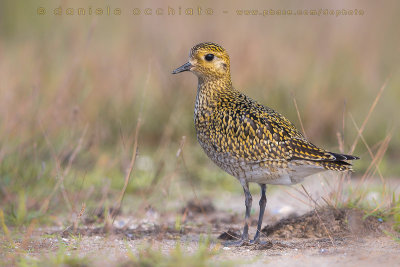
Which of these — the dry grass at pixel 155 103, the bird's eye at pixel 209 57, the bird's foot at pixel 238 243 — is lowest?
the bird's foot at pixel 238 243

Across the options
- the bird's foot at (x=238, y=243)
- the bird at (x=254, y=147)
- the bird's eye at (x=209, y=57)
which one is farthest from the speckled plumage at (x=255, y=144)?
the bird's foot at (x=238, y=243)

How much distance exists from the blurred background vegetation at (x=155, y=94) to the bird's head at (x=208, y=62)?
17.1 inches

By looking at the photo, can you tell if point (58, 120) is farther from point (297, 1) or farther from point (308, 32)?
point (297, 1)

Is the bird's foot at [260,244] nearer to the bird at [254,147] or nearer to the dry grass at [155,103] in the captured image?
the bird at [254,147]

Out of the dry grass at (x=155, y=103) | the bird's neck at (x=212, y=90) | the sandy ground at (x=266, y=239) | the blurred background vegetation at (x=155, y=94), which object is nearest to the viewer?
the sandy ground at (x=266, y=239)

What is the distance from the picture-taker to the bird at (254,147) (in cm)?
453

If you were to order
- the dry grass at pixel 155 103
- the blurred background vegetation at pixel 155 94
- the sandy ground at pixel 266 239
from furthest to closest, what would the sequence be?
the blurred background vegetation at pixel 155 94 < the dry grass at pixel 155 103 < the sandy ground at pixel 266 239

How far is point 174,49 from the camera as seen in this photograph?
29.6ft

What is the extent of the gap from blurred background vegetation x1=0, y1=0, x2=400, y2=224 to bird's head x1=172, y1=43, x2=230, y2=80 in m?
0.44

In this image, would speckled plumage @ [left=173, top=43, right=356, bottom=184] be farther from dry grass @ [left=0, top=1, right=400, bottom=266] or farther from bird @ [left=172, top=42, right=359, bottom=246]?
dry grass @ [left=0, top=1, right=400, bottom=266]

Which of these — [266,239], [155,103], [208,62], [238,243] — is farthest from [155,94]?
[238,243]

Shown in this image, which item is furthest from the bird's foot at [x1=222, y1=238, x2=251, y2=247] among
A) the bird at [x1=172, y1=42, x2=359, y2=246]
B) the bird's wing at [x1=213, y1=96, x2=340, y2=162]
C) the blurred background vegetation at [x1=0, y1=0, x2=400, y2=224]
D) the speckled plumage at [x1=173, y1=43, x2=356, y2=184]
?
the blurred background vegetation at [x1=0, y1=0, x2=400, y2=224]

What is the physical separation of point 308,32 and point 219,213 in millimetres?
5804

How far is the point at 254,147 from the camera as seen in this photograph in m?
4.61
